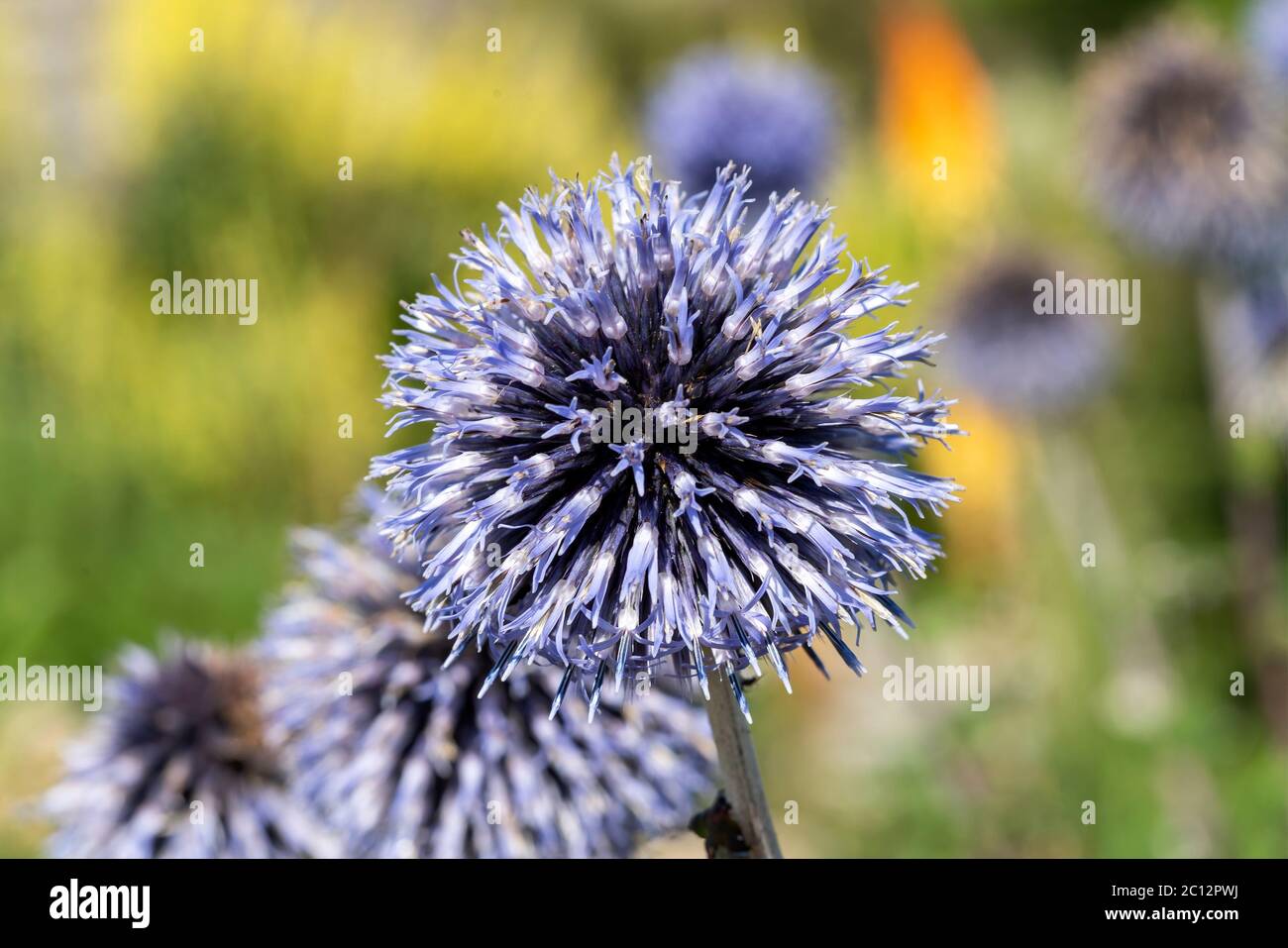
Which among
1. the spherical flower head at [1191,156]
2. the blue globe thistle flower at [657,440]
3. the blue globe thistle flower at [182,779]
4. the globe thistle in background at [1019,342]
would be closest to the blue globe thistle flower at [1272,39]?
the spherical flower head at [1191,156]

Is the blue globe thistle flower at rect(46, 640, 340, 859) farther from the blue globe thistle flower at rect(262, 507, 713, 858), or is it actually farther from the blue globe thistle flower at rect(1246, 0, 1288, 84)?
the blue globe thistle flower at rect(1246, 0, 1288, 84)

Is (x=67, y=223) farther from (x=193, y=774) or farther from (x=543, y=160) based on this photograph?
(x=193, y=774)

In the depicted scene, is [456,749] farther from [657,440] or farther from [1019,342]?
[1019,342]

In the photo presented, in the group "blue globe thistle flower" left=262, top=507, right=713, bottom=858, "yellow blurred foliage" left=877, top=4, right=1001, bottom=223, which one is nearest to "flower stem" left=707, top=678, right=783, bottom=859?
"blue globe thistle flower" left=262, top=507, right=713, bottom=858

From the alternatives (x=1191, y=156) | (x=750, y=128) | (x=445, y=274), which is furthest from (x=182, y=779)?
(x=445, y=274)

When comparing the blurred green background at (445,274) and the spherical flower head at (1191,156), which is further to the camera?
the blurred green background at (445,274)

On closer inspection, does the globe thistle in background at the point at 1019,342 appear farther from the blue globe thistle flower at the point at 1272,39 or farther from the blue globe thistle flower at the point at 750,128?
the blue globe thistle flower at the point at 1272,39
